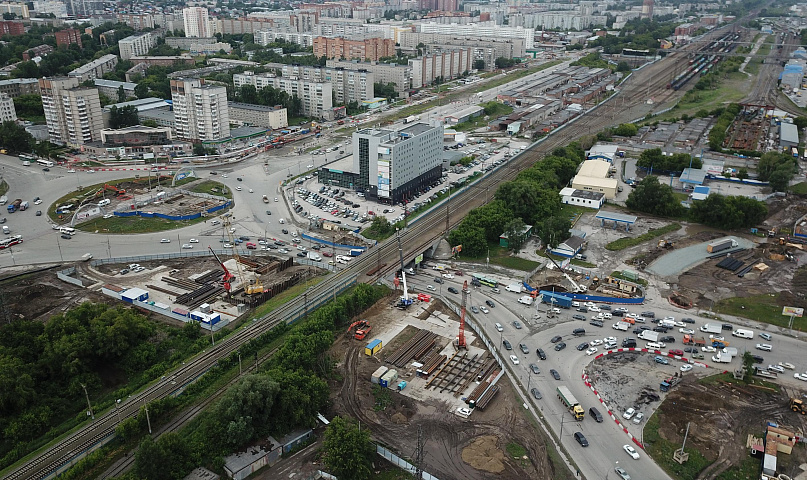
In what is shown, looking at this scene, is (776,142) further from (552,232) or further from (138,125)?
(138,125)

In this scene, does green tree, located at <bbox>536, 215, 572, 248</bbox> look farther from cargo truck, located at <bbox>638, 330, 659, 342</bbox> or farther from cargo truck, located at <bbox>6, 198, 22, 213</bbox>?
cargo truck, located at <bbox>6, 198, 22, 213</bbox>

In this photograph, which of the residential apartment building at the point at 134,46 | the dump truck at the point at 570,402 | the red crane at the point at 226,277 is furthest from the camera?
the residential apartment building at the point at 134,46

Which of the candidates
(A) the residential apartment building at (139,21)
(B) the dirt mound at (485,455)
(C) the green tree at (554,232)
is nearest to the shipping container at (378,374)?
(B) the dirt mound at (485,455)

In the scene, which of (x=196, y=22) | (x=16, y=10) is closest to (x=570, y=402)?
(x=196, y=22)

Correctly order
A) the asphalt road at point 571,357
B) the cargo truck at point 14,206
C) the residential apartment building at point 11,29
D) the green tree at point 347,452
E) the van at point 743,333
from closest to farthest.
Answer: the green tree at point 347,452 < the asphalt road at point 571,357 < the van at point 743,333 < the cargo truck at point 14,206 < the residential apartment building at point 11,29

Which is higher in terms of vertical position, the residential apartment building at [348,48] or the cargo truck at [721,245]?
the residential apartment building at [348,48]

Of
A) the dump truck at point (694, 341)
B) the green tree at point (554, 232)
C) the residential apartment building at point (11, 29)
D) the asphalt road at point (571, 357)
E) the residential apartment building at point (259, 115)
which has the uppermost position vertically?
the residential apartment building at point (11, 29)

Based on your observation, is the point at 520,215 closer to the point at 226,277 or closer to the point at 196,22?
the point at 226,277

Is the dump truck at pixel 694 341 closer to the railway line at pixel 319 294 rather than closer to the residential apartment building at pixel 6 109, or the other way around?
the railway line at pixel 319 294
